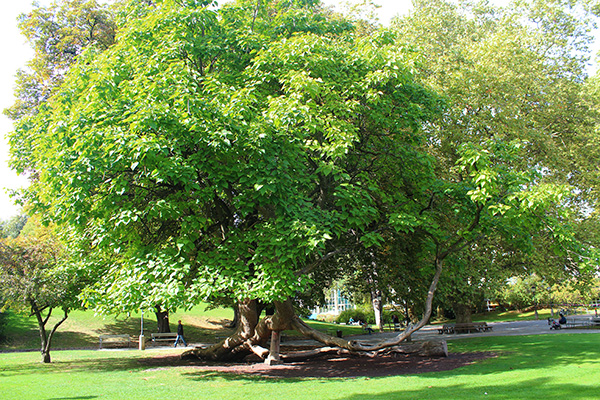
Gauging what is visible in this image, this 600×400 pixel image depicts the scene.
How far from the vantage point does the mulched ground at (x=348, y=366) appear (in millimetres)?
12555

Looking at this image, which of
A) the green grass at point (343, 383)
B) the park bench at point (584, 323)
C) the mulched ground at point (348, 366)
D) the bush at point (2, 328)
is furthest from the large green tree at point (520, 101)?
the bush at point (2, 328)

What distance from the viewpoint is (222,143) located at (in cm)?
977

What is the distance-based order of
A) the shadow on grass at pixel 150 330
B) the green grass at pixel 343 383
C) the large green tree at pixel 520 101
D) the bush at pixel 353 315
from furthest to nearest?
the bush at pixel 353 315 → the shadow on grass at pixel 150 330 → the large green tree at pixel 520 101 → the green grass at pixel 343 383

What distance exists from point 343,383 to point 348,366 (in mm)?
3917

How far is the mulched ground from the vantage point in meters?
12.6

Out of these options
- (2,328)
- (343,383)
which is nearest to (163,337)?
(2,328)

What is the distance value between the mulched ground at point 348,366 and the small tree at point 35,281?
4201mm

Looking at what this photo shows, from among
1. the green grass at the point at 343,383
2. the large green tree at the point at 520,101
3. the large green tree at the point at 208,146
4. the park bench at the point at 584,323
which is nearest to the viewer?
the green grass at the point at 343,383

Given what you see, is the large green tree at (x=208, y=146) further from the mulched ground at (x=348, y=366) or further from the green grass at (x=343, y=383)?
the mulched ground at (x=348, y=366)

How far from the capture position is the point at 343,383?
417 inches

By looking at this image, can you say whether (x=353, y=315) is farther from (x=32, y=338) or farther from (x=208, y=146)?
(x=208, y=146)

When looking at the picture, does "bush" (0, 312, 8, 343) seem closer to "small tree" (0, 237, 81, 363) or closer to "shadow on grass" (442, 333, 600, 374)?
"small tree" (0, 237, 81, 363)

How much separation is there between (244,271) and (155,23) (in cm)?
761

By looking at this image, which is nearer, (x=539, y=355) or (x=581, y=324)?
(x=539, y=355)
